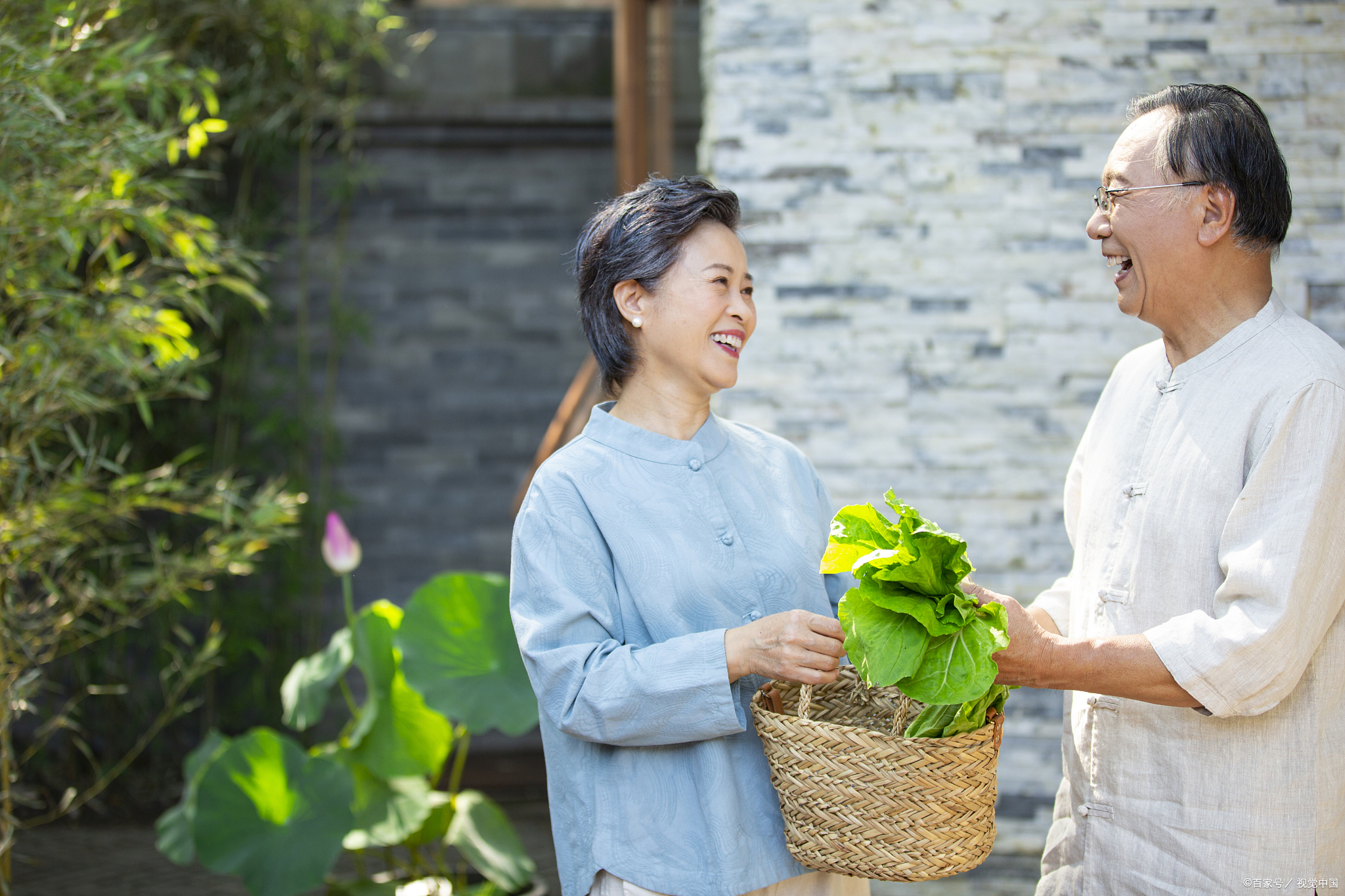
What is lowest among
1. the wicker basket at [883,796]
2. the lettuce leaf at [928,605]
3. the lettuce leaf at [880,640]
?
the wicker basket at [883,796]

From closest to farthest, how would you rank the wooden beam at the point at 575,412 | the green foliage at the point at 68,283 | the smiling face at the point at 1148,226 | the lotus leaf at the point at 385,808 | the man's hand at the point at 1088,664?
the man's hand at the point at 1088,664
the smiling face at the point at 1148,226
the green foliage at the point at 68,283
the lotus leaf at the point at 385,808
the wooden beam at the point at 575,412

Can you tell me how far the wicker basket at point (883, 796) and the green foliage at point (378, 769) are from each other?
1723mm

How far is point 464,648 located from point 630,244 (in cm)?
180

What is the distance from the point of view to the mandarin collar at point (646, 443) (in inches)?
63.8

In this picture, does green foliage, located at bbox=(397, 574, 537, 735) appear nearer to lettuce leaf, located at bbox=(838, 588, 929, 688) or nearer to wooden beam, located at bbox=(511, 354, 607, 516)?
wooden beam, located at bbox=(511, 354, 607, 516)

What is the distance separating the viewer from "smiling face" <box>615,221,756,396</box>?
1.61 m

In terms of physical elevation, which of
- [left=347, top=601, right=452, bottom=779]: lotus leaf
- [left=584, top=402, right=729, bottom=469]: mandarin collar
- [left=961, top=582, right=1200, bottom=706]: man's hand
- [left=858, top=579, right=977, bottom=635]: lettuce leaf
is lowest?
[left=347, top=601, right=452, bottom=779]: lotus leaf

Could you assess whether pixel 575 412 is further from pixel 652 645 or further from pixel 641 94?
pixel 652 645

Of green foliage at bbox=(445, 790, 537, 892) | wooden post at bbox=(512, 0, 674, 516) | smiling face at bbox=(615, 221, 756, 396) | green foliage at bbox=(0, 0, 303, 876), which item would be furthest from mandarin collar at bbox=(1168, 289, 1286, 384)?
wooden post at bbox=(512, 0, 674, 516)

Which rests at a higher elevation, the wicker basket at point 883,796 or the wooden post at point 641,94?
the wooden post at point 641,94

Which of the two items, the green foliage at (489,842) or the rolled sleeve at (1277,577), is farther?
the green foliage at (489,842)

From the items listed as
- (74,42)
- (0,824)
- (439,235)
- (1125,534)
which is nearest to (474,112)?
(439,235)

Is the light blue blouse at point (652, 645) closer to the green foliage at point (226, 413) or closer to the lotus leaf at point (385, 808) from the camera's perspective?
the lotus leaf at point (385, 808)

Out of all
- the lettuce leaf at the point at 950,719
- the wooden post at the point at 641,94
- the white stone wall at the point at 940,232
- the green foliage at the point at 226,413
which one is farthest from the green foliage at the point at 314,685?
the lettuce leaf at the point at 950,719
